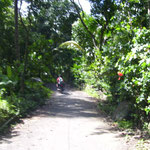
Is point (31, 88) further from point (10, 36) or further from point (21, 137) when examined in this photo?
point (21, 137)

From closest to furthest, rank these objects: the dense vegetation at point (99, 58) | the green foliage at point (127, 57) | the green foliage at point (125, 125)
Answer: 1. the green foliage at point (127, 57)
2. the dense vegetation at point (99, 58)
3. the green foliage at point (125, 125)

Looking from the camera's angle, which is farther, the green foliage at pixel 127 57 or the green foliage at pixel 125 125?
the green foliage at pixel 125 125

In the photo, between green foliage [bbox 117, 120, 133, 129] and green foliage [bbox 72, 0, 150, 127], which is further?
green foliage [bbox 117, 120, 133, 129]

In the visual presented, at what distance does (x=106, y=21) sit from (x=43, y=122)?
831 cm

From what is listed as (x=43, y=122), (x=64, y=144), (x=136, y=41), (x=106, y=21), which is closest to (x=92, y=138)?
(x=64, y=144)

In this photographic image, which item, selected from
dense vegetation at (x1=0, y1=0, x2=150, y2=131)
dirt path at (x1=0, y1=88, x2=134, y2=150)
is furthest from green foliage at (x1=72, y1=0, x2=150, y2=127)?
dirt path at (x1=0, y1=88, x2=134, y2=150)

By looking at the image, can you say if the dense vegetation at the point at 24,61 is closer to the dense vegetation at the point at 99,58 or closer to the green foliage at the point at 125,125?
the dense vegetation at the point at 99,58

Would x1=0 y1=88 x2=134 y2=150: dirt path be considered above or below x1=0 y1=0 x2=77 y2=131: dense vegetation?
below

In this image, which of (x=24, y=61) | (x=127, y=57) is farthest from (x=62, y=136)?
(x=24, y=61)

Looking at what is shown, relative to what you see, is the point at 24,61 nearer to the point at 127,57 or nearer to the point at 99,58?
the point at 99,58

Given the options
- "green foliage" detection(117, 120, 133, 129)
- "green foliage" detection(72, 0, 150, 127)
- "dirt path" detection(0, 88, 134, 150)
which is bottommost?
"dirt path" detection(0, 88, 134, 150)

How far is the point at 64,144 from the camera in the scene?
5.54m

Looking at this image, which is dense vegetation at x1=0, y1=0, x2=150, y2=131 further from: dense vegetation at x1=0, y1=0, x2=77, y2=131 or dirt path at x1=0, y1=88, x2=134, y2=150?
dirt path at x1=0, y1=88, x2=134, y2=150

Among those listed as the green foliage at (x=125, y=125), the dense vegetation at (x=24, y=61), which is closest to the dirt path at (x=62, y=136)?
the green foliage at (x=125, y=125)
